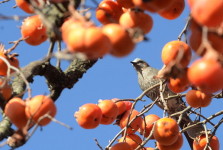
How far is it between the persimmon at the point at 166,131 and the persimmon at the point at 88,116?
17.4 inches

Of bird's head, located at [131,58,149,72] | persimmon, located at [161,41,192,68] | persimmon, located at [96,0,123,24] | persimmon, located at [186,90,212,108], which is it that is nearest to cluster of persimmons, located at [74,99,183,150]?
persimmon, located at [186,90,212,108]

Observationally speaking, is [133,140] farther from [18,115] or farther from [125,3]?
[18,115]

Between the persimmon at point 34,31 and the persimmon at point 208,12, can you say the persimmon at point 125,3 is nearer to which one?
the persimmon at point 34,31

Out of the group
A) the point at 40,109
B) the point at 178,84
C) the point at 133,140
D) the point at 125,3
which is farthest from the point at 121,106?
the point at 40,109

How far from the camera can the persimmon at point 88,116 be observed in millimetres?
2752

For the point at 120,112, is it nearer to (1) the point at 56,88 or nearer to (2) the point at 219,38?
(1) the point at 56,88

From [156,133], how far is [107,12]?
77cm

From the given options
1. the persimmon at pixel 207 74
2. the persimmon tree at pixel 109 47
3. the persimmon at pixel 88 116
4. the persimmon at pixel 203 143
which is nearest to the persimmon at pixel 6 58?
the persimmon tree at pixel 109 47

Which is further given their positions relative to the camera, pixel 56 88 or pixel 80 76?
pixel 80 76

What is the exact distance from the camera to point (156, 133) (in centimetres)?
249

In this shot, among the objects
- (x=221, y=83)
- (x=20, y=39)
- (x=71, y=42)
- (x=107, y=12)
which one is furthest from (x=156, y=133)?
(x=71, y=42)

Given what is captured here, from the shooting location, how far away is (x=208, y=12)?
141 cm

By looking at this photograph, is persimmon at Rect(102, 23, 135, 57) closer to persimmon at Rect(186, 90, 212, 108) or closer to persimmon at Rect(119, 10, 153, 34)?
persimmon at Rect(119, 10, 153, 34)

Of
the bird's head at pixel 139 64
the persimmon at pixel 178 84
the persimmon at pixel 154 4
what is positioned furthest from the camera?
the bird's head at pixel 139 64
